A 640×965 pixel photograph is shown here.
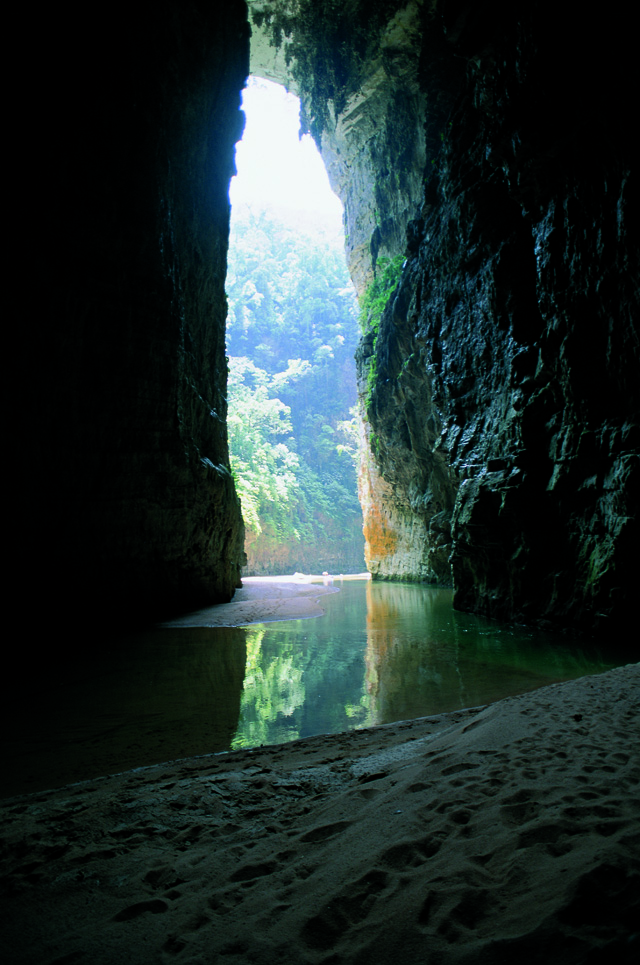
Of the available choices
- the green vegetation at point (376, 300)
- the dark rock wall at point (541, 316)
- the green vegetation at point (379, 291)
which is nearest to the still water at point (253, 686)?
the dark rock wall at point (541, 316)

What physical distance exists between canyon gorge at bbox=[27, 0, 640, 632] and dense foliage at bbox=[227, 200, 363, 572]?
855 inches

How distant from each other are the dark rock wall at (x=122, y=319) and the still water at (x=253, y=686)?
211 centimetres

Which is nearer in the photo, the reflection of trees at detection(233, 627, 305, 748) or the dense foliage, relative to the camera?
the reflection of trees at detection(233, 627, 305, 748)

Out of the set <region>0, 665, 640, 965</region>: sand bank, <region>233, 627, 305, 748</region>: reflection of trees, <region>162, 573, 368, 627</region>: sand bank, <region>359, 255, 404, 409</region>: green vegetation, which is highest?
<region>359, 255, 404, 409</region>: green vegetation

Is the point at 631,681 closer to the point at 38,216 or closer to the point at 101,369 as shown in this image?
the point at 101,369

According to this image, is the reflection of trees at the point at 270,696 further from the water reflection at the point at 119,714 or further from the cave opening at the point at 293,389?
the cave opening at the point at 293,389

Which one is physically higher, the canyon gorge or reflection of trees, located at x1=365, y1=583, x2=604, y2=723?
the canyon gorge

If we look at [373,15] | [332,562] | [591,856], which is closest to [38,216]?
[591,856]

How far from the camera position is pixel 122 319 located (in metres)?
9.34

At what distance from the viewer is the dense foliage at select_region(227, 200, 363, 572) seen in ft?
130

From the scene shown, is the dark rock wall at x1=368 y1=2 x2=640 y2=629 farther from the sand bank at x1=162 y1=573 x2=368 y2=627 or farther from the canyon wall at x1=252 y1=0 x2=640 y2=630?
the sand bank at x1=162 y1=573 x2=368 y2=627

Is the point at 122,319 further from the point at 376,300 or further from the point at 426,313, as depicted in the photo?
the point at 376,300

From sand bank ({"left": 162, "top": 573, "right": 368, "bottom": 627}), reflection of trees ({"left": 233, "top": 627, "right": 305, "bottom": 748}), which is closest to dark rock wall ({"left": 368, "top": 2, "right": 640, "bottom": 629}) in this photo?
sand bank ({"left": 162, "top": 573, "right": 368, "bottom": 627})

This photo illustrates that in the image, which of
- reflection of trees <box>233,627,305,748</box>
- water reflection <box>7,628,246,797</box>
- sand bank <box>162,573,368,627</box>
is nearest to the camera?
water reflection <box>7,628,246,797</box>
